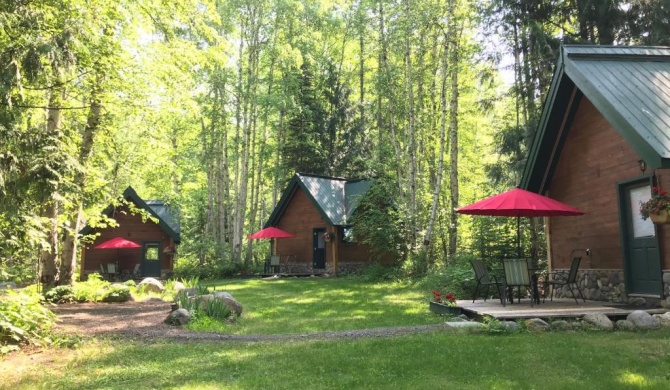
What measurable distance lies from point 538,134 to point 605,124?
129 centimetres

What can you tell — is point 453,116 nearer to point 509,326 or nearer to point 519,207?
point 519,207

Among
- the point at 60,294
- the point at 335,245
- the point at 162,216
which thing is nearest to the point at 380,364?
the point at 60,294

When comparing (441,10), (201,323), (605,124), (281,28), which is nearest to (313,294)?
(201,323)

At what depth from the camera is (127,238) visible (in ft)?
72.7

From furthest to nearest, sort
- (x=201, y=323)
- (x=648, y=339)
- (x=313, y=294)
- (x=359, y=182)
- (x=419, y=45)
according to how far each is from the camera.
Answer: (x=359, y=182)
(x=419, y=45)
(x=313, y=294)
(x=201, y=323)
(x=648, y=339)

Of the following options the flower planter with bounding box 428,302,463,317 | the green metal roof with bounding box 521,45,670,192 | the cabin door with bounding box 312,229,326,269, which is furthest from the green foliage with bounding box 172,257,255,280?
the green metal roof with bounding box 521,45,670,192

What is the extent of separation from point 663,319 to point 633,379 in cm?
276

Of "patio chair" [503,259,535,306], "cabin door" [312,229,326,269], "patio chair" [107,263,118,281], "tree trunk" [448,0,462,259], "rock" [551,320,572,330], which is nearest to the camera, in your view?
"rock" [551,320,572,330]

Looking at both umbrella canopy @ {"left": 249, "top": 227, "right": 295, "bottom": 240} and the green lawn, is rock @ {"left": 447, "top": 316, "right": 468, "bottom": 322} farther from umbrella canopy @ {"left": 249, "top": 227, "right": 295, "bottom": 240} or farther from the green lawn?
umbrella canopy @ {"left": 249, "top": 227, "right": 295, "bottom": 240}

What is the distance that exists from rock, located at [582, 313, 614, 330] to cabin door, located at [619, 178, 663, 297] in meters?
1.53

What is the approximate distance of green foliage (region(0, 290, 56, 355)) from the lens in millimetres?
6020

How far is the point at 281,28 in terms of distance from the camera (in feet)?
81.1

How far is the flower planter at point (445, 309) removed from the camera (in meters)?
8.49

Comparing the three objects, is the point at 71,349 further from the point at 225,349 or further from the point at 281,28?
the point at 281,28
